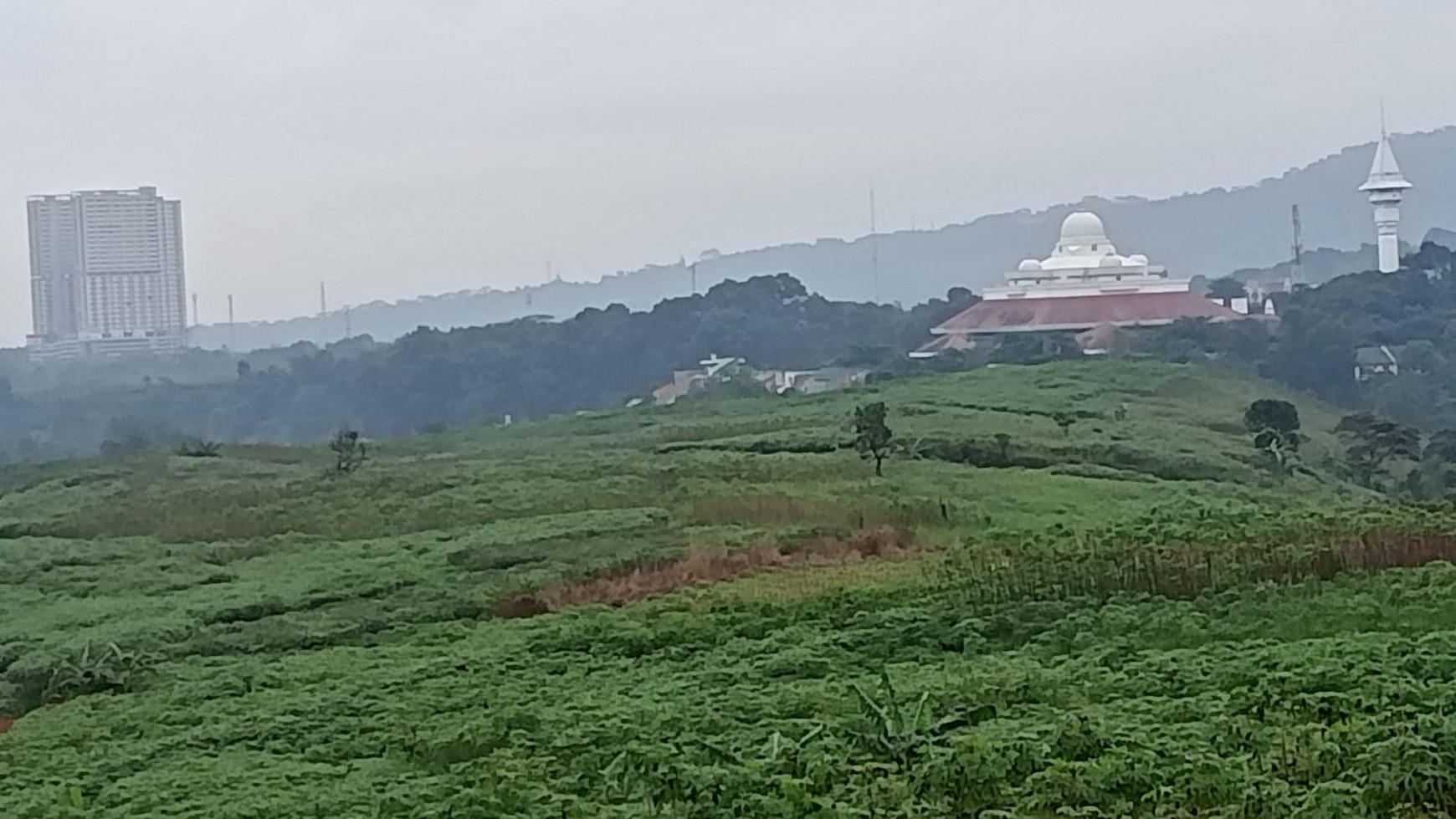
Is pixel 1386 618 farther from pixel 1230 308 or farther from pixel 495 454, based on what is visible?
pixel 1230 308

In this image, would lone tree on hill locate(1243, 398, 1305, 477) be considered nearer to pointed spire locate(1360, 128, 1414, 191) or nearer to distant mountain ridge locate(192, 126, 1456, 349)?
pointed spire locate(1360, 128, 1414, 191)

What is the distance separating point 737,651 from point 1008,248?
387 ft

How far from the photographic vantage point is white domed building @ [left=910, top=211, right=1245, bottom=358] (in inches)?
1831

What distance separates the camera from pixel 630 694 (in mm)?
9984

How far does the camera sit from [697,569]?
14.7 m

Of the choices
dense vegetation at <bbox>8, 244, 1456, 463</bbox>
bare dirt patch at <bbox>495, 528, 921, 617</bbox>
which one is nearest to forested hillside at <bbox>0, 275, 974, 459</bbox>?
dense vegetation at <bbox>8, 244, 1456, 463</bbox>

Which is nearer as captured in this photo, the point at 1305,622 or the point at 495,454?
the point at 1305,622

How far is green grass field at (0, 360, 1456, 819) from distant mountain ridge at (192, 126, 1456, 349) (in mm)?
79414

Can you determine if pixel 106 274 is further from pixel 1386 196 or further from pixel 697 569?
pixel 697 569

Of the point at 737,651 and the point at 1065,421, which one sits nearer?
the point at 737,651

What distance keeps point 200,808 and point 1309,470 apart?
18.4 m

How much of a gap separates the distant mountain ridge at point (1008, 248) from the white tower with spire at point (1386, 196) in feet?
133

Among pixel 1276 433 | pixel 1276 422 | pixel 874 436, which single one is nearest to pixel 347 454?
pixel 874 436

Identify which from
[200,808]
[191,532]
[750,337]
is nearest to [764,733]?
[200,808]
